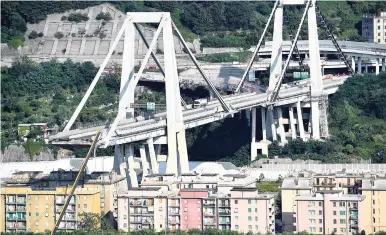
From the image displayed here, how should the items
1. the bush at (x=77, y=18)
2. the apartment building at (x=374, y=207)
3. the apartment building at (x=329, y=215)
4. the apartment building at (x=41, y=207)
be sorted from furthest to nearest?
the bush at (x=77, y=18) < the apartment building at (x=41, y=207) < the apartment building at (x=374, y=207) < the apartment building at (x=329, y=215)

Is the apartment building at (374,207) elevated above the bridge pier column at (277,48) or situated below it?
below

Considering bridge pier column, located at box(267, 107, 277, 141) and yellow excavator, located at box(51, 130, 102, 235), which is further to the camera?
bridge pier column, located at box(267, 107, 277, 141)

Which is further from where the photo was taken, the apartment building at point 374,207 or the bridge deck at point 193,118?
the bridge deck at point 193,118

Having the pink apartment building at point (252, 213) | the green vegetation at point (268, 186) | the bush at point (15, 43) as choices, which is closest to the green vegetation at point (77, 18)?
the bush at point (15, 43)

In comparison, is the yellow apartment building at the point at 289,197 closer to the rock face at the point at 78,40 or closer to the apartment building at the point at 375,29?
the rock face at the point at 78,40

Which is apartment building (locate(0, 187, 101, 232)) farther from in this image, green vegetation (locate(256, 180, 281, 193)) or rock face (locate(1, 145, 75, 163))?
rock face (locate(1, 145, 75, 163))

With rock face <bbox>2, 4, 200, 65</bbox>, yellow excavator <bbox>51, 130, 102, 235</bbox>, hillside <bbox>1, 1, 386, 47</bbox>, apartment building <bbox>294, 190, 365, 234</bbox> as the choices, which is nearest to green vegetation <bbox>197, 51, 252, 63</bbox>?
rock face <bbox>2, 4, 200, 65</bbox>
